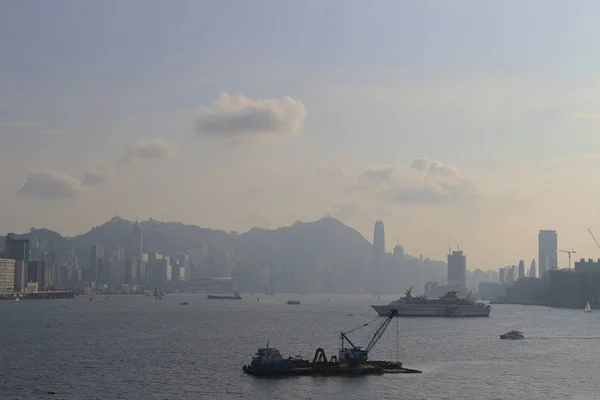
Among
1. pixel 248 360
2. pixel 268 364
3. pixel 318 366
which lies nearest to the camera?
pixel 268 364

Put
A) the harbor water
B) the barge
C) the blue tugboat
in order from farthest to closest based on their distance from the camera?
the barge < the blue tugboat < the harbor water

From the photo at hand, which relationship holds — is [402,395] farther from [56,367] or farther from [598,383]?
[56,367]

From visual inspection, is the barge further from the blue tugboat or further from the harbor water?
the harbor water

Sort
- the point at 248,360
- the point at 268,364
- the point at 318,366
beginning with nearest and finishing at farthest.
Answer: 1. the point at 268,364
2. the point at 318,366
3. the point at 248,360

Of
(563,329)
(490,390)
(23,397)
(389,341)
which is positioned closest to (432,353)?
(389,341)

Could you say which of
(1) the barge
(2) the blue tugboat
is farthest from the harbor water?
(1) the barge

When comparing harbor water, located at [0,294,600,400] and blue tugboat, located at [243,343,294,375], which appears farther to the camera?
blue tugboat, located at [243,343,294,375]

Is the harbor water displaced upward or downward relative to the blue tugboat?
downward

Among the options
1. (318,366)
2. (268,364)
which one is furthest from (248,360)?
(318,366)

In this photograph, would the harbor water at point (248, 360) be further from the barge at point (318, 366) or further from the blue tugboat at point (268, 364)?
the barge at point (318, 366)

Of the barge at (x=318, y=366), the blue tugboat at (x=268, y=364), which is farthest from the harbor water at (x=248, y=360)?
the barge at (x=318, y=366)

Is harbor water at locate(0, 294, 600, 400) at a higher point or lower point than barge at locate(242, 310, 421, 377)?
lower

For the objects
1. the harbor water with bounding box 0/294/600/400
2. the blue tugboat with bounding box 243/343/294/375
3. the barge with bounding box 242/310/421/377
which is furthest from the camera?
the barge with bounding box 242/310/421/377

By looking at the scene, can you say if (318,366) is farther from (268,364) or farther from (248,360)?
(248,360)
